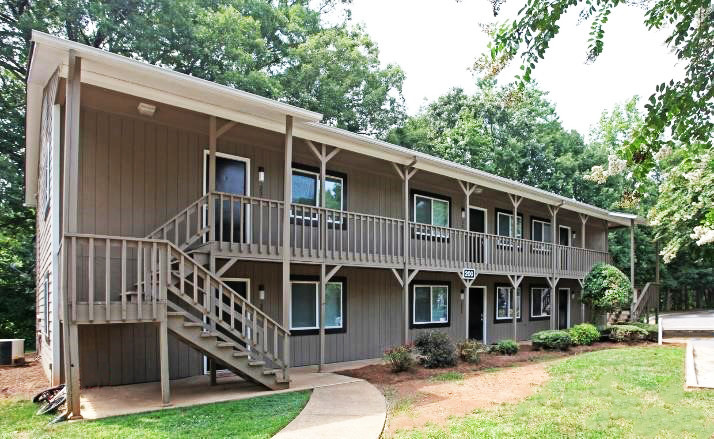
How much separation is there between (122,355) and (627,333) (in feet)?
51.3

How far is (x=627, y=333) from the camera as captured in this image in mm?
18312

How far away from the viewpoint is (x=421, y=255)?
14.9m

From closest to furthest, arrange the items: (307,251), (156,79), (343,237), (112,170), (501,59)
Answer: (501,59) < (156,79) < (112,170) < (307,251) < (343,237)

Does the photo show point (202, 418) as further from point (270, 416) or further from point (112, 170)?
point (112, 170)

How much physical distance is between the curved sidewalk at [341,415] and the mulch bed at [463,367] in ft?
4.14

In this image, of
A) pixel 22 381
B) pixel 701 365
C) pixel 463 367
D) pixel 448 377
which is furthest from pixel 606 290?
pixel 22 381

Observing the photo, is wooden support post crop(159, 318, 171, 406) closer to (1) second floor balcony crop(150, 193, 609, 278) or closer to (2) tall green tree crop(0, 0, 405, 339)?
(1) second floor balcony crop(150, 193, 609, 278)

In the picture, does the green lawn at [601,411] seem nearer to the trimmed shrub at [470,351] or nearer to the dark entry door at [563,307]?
the trimmed shrub at [470,351]

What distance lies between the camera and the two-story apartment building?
26.6ft

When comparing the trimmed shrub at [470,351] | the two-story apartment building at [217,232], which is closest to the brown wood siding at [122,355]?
the two-story apartment building at [217,232]

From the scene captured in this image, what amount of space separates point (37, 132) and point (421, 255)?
10.7 meters

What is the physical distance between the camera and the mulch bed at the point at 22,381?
973cm

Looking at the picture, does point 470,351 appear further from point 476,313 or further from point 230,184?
point 230,184

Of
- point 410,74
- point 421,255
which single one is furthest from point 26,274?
point 410,74
